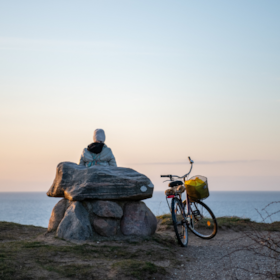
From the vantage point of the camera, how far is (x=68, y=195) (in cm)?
894

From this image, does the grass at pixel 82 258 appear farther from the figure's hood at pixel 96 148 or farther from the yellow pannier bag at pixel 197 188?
the figure's hood at pixel 96 148

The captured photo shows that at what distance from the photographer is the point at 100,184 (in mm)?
8758

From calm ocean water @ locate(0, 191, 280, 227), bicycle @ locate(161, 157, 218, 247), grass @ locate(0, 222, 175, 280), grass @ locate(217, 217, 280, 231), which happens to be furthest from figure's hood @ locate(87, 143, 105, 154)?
grass @ locate(217, 217, 280, 231)

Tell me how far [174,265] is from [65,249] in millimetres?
2267

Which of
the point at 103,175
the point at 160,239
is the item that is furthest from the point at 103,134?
the point at 160,239

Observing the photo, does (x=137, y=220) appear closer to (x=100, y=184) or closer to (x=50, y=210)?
(x=100, y=184)

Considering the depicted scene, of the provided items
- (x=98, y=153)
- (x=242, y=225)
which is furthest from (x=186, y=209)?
(x=242, y=225)

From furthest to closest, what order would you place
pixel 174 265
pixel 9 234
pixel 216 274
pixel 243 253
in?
pixel 9 234 → pixel 243 253 → pixel 174 265 → pixel 216 274

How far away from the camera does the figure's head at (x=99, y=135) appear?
32.7ft

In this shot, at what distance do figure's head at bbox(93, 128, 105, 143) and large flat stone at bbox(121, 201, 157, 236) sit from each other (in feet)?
6.88

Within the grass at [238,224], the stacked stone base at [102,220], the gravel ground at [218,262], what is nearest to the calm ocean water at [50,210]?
the grass at [238,224]

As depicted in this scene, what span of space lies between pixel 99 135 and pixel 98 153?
20.8 inches

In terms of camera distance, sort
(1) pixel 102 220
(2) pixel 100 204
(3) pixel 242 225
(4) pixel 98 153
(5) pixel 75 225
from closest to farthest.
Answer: (5) pixel 75 225
(1) pixel 102 220
(2) pixel 100 204
(4) pixel 98 153
(3) pixel 242 225

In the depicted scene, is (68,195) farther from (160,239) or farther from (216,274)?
(216,274)
